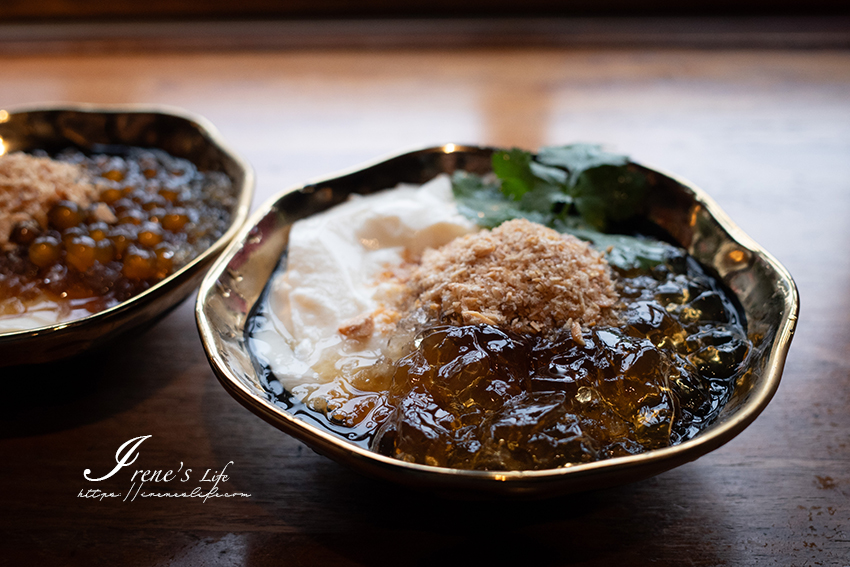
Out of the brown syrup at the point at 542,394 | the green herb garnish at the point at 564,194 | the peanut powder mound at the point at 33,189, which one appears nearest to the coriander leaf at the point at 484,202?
the green herb garnish at the point at 564,194

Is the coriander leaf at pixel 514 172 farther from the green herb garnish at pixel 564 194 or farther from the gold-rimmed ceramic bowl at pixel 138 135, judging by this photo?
the gold-rimmed ceramic bowl at pixel 138 135

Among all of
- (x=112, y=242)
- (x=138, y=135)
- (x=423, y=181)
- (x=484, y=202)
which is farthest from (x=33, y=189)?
(x=484, y=202)

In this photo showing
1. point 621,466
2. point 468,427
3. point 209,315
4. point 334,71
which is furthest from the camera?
point 334,71

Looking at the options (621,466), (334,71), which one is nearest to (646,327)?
(621,466)

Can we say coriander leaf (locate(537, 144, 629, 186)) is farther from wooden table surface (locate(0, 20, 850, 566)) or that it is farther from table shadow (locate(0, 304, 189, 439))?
table shadow (locate(0, 304, 189, 439))

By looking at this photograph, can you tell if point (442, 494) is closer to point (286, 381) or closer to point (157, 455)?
point (286, 381)

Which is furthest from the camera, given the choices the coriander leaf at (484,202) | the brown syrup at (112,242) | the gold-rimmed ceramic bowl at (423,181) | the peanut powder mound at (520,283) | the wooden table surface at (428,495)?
the coriander leaf at (484,202)
